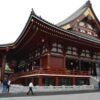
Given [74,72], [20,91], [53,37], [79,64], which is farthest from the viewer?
[79,64]

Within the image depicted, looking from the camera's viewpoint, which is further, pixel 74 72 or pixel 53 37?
pixel 74 72

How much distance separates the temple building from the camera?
92.4 feet

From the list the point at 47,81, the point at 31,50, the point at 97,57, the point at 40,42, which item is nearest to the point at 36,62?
the point at 31,50

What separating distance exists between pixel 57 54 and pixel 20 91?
872cm

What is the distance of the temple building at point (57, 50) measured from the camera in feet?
92.4

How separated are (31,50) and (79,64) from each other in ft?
28.5

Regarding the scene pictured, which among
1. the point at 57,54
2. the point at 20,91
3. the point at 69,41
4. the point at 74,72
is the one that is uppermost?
the point at 69,41

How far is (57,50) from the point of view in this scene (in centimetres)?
3089

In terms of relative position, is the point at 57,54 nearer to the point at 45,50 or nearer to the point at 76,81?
the point at 45,50

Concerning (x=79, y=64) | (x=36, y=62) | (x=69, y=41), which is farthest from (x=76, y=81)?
(x=36, y=62)

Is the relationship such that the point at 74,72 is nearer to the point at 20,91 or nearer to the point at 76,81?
the point at 76,81

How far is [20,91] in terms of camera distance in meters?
24.4

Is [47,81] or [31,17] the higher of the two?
[31,17]

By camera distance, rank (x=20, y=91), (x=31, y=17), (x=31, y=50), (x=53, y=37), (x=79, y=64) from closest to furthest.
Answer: (x=20, y=91) < (x=31, y=17) < (x=53, y=37) < (x=79, y=64) < (x=31, y=50)
